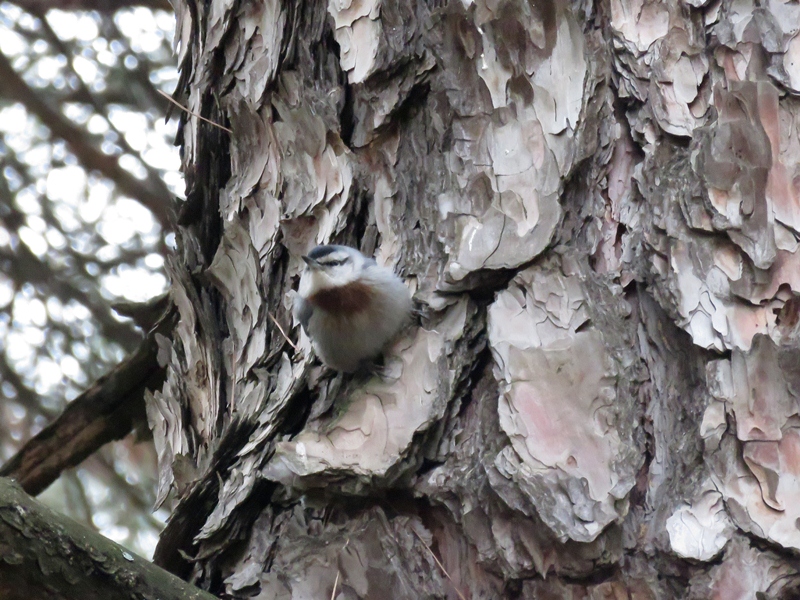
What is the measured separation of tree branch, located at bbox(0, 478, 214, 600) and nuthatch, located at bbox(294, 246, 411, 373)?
823 millimetres

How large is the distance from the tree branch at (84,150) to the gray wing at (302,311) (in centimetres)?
253

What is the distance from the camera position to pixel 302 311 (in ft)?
7.75

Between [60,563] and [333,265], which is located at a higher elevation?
[333,265]

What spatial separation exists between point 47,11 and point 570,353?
4.13 meters

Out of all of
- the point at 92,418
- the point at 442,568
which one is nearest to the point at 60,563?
the point at 442,568

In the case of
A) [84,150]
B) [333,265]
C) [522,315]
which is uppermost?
[84,150]

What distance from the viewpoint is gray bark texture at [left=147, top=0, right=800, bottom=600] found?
164 centimetres

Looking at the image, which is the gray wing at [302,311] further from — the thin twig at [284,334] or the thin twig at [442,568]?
the thin twig at [442,568]

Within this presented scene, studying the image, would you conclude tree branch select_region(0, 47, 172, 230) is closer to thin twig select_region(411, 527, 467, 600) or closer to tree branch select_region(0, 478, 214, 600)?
thin twig select_region(411, 527, 467, 600)

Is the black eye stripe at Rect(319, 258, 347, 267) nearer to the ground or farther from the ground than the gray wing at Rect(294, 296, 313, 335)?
farther from the ground

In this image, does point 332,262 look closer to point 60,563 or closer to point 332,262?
point 332,262

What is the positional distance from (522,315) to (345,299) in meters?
0.64

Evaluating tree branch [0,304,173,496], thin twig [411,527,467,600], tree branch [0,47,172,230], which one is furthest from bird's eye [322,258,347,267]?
tree branch [0,47,172,230]

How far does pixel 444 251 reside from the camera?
206 cm
